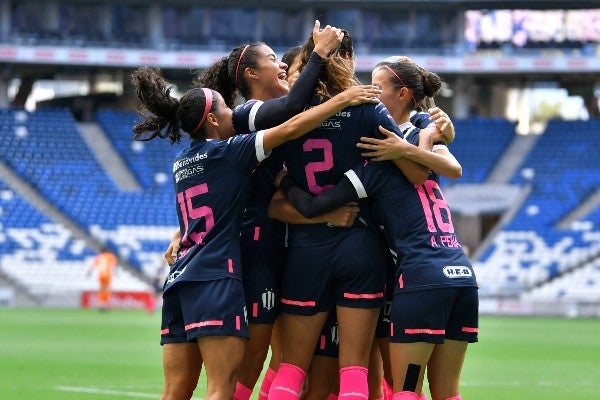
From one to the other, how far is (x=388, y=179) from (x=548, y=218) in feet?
107

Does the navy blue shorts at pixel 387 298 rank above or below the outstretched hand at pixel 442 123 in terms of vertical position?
below

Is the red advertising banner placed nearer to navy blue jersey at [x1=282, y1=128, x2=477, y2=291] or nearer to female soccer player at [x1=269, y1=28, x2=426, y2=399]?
female soccer player at [x1=269, y1=28, x2=426, y2=399]

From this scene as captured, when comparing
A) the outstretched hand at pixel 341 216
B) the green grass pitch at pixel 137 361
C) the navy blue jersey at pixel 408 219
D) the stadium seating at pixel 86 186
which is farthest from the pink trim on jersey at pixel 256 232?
the stadium seating at pixel 86 186

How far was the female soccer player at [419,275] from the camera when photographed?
6871 mm

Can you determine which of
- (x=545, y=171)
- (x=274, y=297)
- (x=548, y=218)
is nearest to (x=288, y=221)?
(x=274, y=297)

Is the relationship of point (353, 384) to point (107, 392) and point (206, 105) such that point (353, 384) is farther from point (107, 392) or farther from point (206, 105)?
point (107, 392)

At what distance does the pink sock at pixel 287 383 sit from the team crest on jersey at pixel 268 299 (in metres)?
0.36

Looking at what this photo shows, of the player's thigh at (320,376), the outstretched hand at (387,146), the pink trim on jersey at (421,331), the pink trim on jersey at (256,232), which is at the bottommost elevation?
the player's thigh at (320,376)

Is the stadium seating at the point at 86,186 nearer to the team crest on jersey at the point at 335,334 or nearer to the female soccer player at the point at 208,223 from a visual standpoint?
the team crest on jersey at the point at 335,334

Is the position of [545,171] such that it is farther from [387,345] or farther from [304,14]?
[387,345]

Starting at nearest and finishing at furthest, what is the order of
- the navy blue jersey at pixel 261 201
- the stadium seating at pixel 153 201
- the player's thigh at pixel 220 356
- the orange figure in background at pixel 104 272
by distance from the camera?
the player's thigh at pixel 220 356, the navy blue jersey at pixel 261 201, the orange figure in background at pixel 104 272, the stadium seating at pixel 153 201

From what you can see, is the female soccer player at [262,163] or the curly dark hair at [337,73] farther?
the curly dark hair at [337,73]

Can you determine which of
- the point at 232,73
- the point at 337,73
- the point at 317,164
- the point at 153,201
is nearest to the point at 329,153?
the point at 317,164

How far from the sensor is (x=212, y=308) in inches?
264
